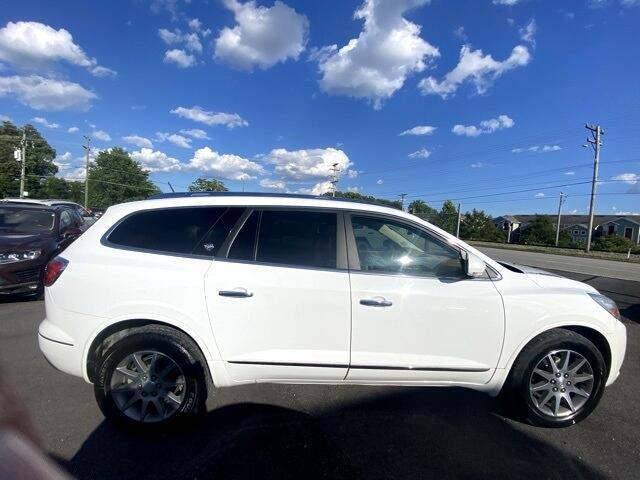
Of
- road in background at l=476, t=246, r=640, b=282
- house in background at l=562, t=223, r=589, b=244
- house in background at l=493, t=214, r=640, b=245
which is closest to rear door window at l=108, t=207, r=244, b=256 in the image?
road in background at l=476, t=246, r=640, b=282

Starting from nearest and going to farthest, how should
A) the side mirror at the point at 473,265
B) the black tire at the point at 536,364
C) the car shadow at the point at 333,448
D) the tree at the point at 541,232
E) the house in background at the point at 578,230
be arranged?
the car shadow at the point at 333,448
the side mirror at the point at 473,265
the black tire at the point at 536,364
the tree at the point at 541,232
the house in background at the point at 578,230

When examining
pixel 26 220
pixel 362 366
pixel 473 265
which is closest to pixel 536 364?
pixel 473 265

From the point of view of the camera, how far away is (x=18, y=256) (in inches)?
263

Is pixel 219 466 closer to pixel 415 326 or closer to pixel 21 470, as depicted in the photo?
pixel 415 326

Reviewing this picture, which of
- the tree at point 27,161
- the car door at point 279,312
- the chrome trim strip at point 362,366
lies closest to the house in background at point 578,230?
the chrome trim strip at point 362,366

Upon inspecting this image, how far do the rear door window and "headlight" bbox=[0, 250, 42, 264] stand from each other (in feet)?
15.8

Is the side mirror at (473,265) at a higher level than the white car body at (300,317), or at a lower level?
higher

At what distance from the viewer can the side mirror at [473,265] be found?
310 cm

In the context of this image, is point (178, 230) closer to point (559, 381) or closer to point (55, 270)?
point (55, 270)

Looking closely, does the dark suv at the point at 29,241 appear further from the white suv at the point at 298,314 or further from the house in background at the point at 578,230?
the house in background at the point at 578,230

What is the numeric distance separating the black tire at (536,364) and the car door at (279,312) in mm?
1435

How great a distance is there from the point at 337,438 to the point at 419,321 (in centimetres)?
110

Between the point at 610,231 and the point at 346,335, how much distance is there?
90.7m

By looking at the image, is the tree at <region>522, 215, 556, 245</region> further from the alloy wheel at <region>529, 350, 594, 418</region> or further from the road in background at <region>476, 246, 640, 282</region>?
the alloy wheel at <region>529, 350, 594, 418</region>
